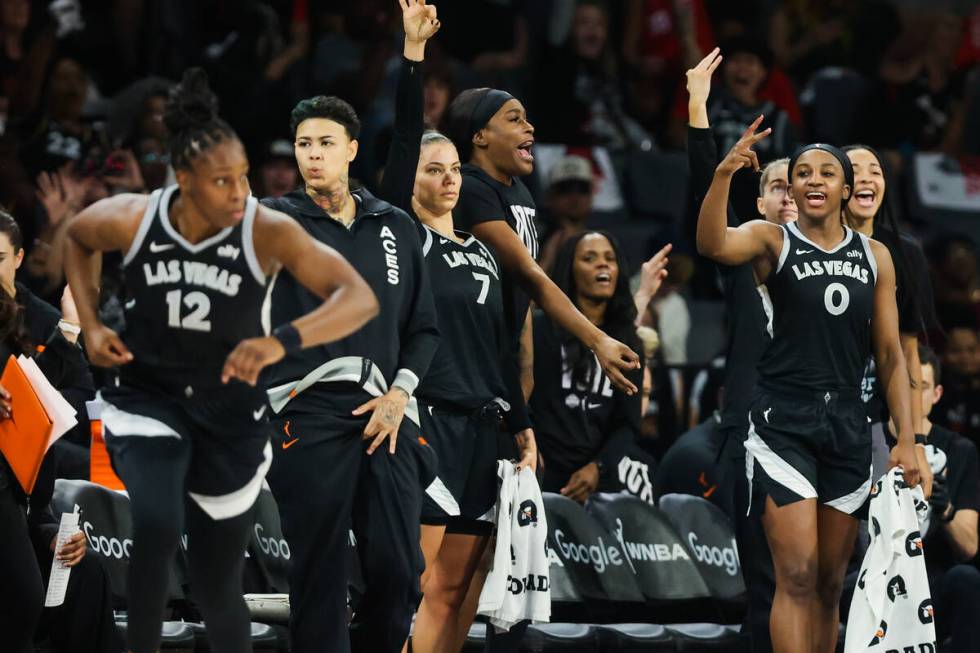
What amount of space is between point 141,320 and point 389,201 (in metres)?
1.40

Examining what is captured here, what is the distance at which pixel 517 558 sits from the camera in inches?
234

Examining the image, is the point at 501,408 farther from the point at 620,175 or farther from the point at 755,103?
the point at 620,175

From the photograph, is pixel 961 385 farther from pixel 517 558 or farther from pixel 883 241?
pixel 517 558

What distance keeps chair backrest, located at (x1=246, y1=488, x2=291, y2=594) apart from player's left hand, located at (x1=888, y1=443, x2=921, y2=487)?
7.83 feet

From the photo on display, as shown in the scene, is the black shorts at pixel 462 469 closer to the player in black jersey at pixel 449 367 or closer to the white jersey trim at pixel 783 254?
the player in black jersey at pixel 449 367

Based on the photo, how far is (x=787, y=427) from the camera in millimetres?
5793

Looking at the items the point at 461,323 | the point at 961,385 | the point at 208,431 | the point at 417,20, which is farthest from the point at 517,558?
the point at 961,385

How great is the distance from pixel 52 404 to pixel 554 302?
177cm

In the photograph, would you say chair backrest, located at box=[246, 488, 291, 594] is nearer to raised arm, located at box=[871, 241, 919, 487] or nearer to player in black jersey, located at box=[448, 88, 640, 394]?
player in black jersey, located at box=[448, 88, 640, 394]

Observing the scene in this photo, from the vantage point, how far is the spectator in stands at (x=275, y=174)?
30.1ft

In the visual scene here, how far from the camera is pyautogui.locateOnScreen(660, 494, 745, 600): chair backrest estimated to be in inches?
285

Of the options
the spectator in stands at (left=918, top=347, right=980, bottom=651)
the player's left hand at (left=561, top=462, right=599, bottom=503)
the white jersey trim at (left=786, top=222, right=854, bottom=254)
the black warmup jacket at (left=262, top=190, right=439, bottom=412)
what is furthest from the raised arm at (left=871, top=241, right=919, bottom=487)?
the black warmup jacket at (left=262, top=190, right=439, bottom=412)

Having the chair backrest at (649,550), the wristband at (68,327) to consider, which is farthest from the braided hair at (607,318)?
the wristband at (68,327)

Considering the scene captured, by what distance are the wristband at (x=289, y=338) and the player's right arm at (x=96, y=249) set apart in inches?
17.0
